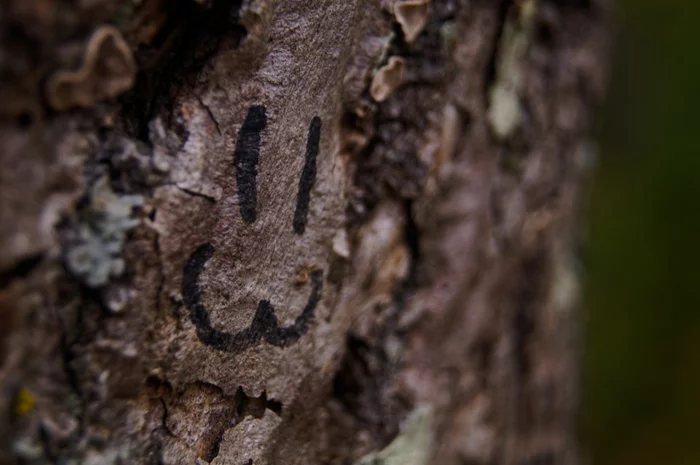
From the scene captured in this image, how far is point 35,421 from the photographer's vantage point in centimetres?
25

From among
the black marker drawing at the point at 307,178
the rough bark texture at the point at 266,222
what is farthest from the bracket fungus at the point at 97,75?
the black marker drawing at the point at 307,178

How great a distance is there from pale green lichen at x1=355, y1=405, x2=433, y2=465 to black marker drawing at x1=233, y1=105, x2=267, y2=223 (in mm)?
215

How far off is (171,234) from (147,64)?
78mm

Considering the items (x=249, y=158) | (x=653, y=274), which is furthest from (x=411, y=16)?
(x=653, y=274)

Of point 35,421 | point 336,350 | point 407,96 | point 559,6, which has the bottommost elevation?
point 35,421

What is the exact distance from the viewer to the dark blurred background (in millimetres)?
1524

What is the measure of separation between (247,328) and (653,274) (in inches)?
58.3

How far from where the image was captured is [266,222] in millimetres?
341

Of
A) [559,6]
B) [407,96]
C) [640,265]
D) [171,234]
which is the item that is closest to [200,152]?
[171,234]

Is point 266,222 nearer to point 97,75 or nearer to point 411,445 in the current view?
point 97,75

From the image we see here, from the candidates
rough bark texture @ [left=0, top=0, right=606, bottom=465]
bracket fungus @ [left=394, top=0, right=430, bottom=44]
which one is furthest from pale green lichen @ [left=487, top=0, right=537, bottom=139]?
bracket fungus @ [left=394, top=0, right=430, bottom=44]

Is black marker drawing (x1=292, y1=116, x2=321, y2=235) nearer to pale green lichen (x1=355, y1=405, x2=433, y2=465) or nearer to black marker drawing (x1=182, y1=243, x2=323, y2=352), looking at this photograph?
black marker drawing (x1=182, y1=243, x2=323, y2=352)

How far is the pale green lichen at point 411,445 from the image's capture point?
45 cm

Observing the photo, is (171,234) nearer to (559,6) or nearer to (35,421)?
(35,421)
